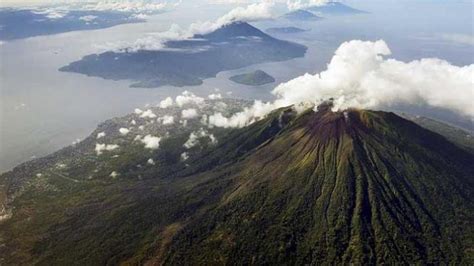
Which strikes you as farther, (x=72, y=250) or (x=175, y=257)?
(x=72, y=250)

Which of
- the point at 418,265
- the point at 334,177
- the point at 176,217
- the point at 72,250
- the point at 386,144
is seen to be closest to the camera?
the point at 418,265

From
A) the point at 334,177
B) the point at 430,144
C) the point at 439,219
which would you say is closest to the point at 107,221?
the point at 334,177

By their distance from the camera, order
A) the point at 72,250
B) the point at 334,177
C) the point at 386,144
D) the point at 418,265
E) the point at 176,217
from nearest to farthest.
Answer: the point at 418,265 → the point at 72,250 → the point at 176,217 → the point at 334,177 → the point at 386,144

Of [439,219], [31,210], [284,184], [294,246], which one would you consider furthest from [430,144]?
[31,210]

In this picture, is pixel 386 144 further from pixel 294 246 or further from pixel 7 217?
pixel 7 217

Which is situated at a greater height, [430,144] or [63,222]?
[430,144]

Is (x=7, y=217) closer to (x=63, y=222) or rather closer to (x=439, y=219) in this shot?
(x=63, y=222)
